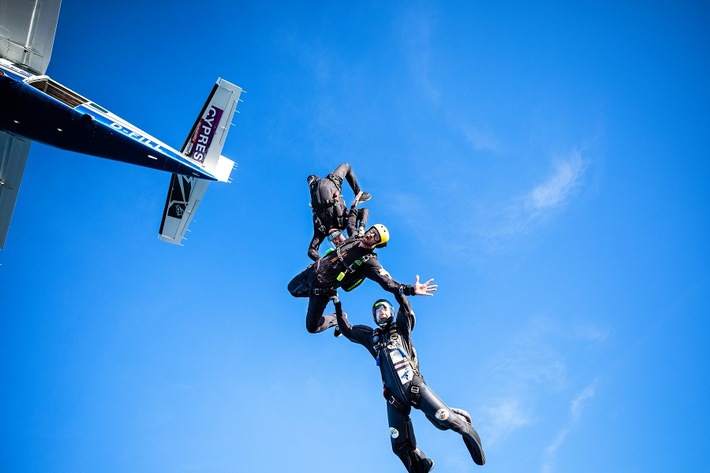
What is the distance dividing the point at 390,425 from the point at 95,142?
1140cm

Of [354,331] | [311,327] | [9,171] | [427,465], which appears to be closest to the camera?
[427,465]

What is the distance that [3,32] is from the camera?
44.4ft

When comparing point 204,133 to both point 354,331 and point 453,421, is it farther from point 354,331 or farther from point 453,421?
point 453,421

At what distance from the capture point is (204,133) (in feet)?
47.1

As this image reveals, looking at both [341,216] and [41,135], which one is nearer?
[341,216]

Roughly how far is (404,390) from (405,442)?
890 mm

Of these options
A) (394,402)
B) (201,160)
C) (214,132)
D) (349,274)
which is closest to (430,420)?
(394,402)

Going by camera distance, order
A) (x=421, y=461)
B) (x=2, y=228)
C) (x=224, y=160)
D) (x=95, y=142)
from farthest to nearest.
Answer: (x=2, y=228) < (x=224, y=160) < (x=95, y=142) < (x=421, y=461)

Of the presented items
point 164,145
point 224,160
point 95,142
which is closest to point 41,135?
point 95,142

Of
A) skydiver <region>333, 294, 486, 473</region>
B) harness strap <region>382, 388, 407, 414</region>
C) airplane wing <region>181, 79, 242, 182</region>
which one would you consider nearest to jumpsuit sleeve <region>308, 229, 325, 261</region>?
skydiver <region>333, 294, 486, 473</region>

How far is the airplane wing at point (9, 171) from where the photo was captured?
15.8m

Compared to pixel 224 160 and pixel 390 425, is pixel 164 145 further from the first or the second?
pixel 390 425

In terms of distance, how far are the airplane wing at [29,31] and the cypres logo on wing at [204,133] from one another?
4.79 metres

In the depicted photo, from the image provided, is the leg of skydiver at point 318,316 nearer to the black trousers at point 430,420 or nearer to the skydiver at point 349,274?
the skydiver at point 349,274
